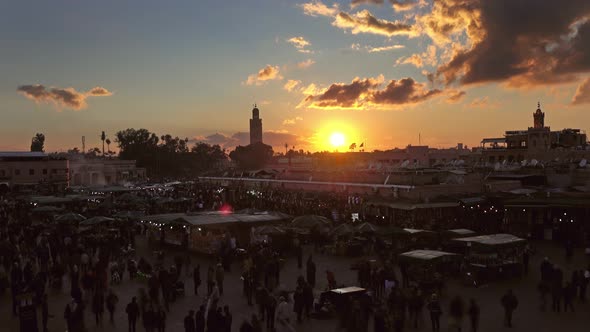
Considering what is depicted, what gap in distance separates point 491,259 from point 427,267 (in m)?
2.56

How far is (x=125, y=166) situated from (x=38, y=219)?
2454 inches

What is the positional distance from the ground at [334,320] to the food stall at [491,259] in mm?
301

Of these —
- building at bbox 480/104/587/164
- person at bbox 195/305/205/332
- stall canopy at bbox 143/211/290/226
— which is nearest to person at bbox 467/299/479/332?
person at bbox 195/305/205/332

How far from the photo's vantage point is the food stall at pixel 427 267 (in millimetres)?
14188

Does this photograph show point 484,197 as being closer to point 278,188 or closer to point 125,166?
point 278,188

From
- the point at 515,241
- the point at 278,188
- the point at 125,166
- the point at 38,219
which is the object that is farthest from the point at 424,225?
the point at 125,166

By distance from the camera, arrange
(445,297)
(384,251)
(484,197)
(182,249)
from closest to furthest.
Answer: (445,297) → (384,251) → (182,249) → (484,197)

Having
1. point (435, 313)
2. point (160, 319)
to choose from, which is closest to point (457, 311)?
point (435, 313)

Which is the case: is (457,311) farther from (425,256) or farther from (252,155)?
(252,155)

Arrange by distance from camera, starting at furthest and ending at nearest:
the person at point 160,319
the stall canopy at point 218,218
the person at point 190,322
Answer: the stall canopy at point 218,218 < the person at point 160,319 < the person at point 190,322

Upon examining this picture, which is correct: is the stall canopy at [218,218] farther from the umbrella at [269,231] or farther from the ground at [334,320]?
the ground at [334,320]

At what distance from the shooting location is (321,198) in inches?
1428

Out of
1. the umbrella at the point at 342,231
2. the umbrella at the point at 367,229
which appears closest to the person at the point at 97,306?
the umbrella at the point at 342,231

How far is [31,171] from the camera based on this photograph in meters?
73.2
